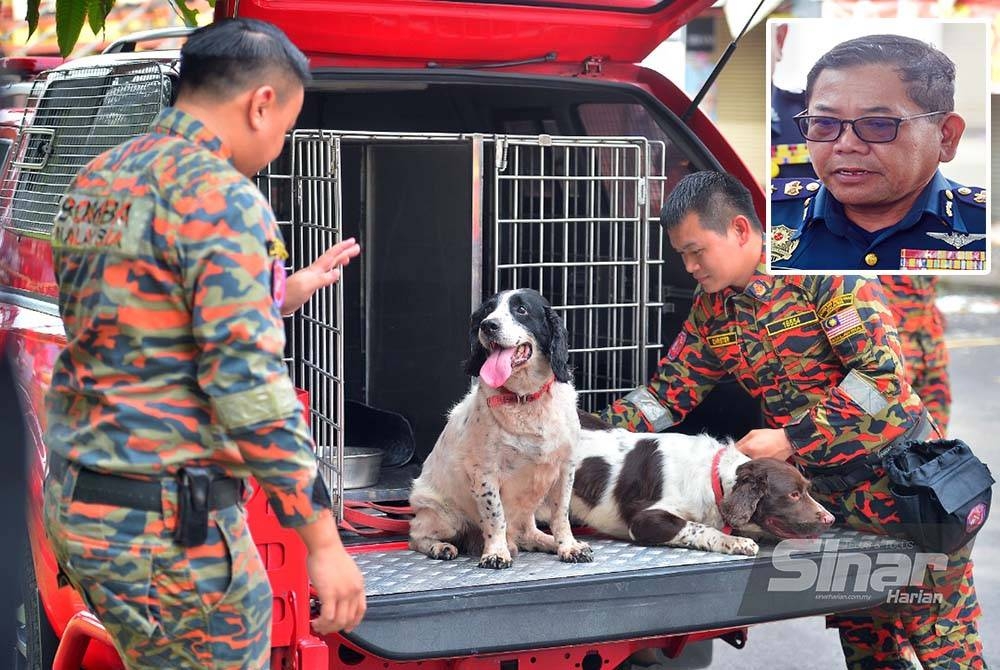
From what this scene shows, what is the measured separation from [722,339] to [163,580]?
2488mm

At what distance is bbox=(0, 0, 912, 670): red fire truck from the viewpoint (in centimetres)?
365

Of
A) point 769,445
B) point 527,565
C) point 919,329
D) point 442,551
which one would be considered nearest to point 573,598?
point 527,565

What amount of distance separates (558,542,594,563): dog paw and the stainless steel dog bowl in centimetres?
87

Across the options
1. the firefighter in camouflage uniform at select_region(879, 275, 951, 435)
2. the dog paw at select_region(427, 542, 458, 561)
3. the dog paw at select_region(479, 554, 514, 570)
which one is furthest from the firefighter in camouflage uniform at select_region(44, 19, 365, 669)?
the firefighter in camouflage uniform at select_region(879, 275, 951, 435)

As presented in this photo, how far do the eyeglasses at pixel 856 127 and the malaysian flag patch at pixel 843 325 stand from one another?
72 centimetres

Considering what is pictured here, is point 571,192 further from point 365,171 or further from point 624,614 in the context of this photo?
point 624,614

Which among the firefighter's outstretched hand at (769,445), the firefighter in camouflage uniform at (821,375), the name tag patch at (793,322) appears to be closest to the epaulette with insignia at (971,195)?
the firefighter in camouflage uniform at (821,375)

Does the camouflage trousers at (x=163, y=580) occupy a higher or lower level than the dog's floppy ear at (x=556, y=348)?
lower

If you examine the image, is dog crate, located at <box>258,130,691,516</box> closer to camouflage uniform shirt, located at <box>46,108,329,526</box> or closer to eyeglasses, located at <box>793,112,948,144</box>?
eyeglasses, located at <box>793,112,948,144</box>

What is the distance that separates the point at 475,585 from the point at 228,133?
1.62 m

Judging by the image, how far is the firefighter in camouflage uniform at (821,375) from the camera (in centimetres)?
426

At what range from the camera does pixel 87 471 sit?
260cm

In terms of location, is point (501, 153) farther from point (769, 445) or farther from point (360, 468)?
point (769, 445)

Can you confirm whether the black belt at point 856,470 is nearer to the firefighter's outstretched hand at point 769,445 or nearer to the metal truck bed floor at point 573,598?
the firefighter's outstretched hand at point 769,445
